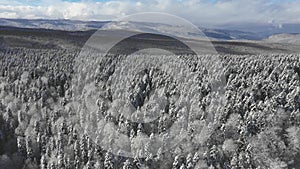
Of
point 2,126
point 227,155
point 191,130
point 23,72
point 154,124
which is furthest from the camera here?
point 23,72

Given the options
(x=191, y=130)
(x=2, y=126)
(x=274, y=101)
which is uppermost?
(x=274, y=101)

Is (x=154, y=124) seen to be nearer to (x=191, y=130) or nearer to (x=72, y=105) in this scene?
(x=191, y=130)

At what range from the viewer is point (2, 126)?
91312mm

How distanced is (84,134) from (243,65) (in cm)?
8446

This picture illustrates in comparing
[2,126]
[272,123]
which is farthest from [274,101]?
[2,126]

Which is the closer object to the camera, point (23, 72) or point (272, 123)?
point (272, 123)

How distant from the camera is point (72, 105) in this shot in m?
99.6

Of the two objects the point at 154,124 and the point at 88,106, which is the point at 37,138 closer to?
the point at 88,106

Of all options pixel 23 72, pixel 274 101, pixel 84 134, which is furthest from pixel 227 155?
pixel 23 72

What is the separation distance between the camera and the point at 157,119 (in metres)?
86.3

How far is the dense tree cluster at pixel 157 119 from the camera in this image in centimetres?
6919

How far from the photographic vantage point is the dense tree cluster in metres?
69.2

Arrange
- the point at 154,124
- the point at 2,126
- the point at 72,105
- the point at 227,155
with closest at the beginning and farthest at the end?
1. the point at 227,155
2. the point at 154,124
3. the point at 2,126
4. the point at 72,105

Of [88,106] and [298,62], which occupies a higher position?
[298,62]
